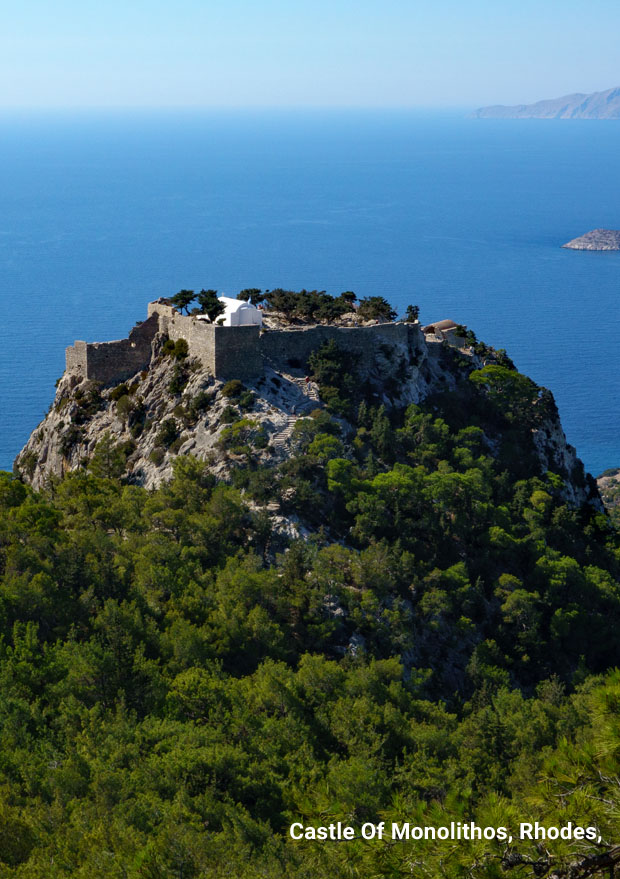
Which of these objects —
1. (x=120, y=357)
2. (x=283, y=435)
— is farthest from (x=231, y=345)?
(x=120, y=357)

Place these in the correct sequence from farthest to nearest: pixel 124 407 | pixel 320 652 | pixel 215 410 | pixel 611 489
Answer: pixel 611 489 → pixel 124 407 → pixel 215 410 → pixel 320 652

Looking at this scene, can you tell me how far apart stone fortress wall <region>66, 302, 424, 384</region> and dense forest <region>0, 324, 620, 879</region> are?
Answer: 1.57 meters

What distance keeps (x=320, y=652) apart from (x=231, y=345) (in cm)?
1919

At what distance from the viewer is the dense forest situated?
26.0 meters

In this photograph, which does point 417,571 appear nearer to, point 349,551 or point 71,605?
point 349,551

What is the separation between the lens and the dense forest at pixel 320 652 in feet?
85.5

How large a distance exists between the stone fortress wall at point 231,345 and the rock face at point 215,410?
129 mm

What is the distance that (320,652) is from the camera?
139 feet

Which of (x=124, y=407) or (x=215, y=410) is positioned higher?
(x=215, y=410)

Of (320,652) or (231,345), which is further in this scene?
(231,345)

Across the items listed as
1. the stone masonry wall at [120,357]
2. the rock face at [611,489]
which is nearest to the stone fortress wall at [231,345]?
the stone masonry wall at [120,357]

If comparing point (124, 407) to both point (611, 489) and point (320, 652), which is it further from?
point (611, 489)

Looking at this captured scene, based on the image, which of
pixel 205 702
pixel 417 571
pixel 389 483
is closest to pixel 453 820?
pixel 205 702

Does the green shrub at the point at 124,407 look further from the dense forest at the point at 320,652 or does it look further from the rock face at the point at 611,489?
the rock face at the point at 611,489
